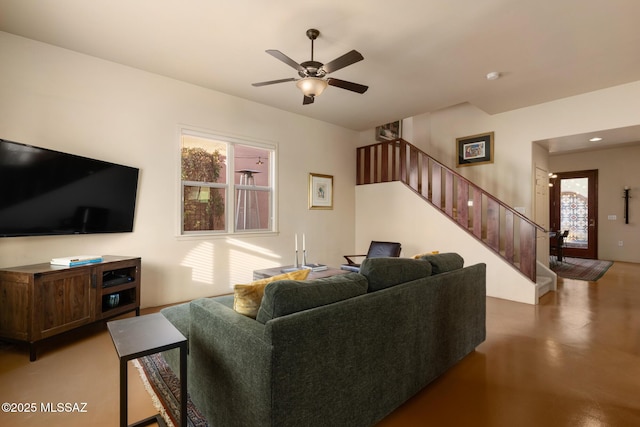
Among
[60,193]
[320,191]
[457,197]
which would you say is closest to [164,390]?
[60,193]

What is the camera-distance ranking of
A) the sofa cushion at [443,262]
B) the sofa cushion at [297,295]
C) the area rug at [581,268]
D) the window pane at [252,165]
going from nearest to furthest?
the sofa cushion at [297,295] < the sofa cushion at [443,262] < the window pane at [252,165] < the area rug at [581,268]

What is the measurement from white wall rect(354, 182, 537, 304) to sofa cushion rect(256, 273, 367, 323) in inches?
144

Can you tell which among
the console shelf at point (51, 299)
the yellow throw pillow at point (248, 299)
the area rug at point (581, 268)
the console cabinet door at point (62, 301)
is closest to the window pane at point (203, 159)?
the console shelf at point (51, 299)

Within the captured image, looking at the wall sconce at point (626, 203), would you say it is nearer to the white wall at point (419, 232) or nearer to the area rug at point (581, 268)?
the area rug at point (581, 268)

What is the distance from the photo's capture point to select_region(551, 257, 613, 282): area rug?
5.82 meters

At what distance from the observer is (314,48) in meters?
3.24

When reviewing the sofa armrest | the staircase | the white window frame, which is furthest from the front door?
the sofa armrest

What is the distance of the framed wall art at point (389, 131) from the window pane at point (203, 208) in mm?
4094

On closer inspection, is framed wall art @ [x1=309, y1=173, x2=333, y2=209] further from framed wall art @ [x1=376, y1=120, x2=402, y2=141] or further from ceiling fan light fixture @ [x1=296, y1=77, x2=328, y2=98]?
ceiling fan light fixture @ [x1=296, y1=77, x2=328, y2=98]

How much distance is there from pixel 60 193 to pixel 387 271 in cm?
320

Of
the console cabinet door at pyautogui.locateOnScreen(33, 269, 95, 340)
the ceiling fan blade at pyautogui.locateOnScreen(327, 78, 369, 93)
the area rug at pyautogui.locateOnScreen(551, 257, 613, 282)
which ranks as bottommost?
the area rug at pyautogui.locateOnScreen(551, 257, 613, 282)

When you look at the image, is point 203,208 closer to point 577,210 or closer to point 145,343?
point 145,343

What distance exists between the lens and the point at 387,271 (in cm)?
191

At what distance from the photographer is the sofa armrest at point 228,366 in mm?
1278
